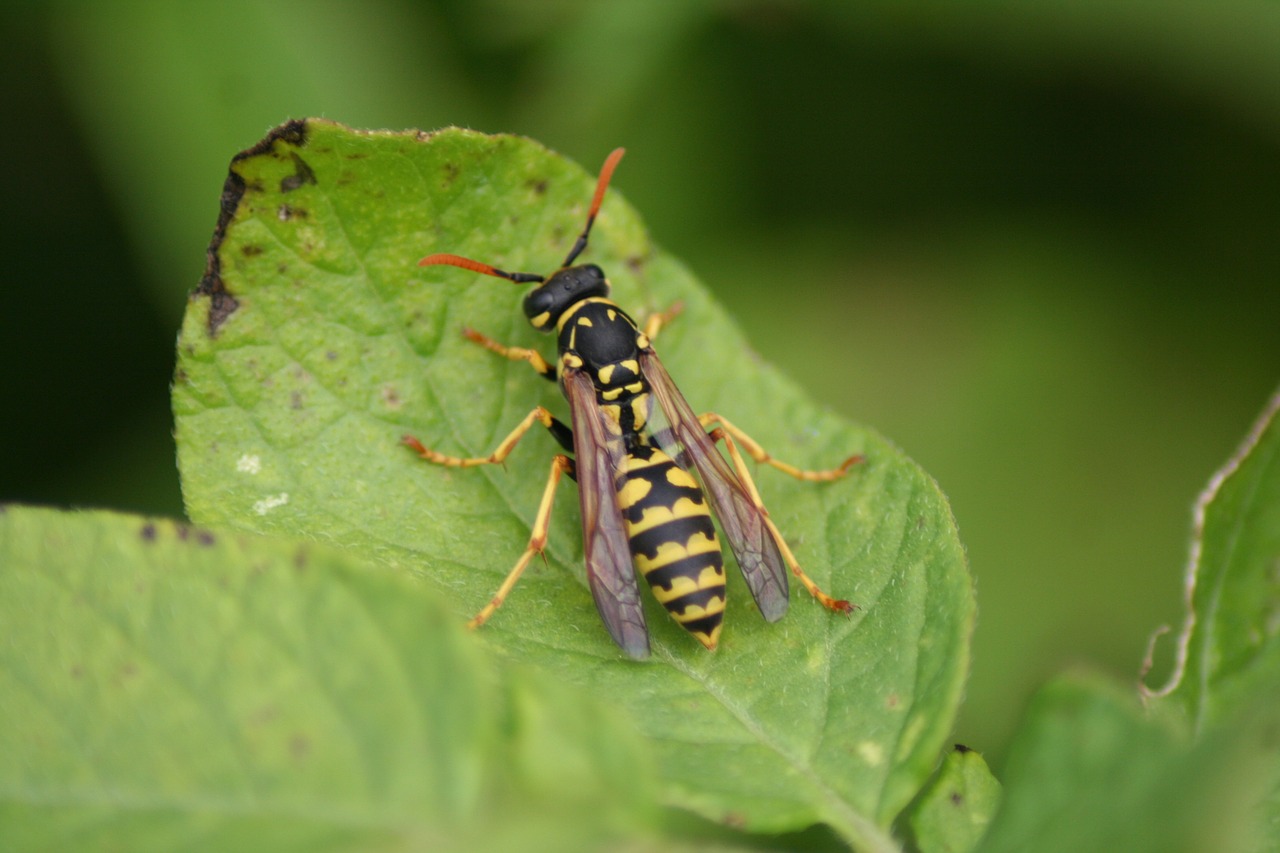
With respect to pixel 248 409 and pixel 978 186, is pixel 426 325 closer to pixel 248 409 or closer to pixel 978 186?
pixel 248 409

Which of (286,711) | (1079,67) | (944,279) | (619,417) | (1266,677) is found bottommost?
(286,711)

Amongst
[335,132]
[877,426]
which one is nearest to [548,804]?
[335,132]

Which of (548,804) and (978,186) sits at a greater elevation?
(978,186)

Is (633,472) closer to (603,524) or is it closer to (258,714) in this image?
(603,524)

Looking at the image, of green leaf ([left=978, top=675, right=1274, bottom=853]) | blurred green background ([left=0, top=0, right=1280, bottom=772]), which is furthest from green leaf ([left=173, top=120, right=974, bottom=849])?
blurred green background ([left=0, top=0, right=1280, bottom=772])

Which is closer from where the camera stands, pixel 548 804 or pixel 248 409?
pixel 548 804

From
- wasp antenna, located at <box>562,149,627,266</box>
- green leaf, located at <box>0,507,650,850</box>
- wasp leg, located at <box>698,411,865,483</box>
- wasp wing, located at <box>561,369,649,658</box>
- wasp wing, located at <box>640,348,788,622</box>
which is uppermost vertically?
wasp antenna, located at <box>562,149,627,266</box>

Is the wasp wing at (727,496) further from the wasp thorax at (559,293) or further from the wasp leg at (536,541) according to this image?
the wasp leg at (536,541)

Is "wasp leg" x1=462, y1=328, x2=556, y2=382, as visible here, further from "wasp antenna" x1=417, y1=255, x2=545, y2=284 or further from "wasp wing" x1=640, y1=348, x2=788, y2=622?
"wasp wing" x1=640, y1=348, x2=788, y2=622
